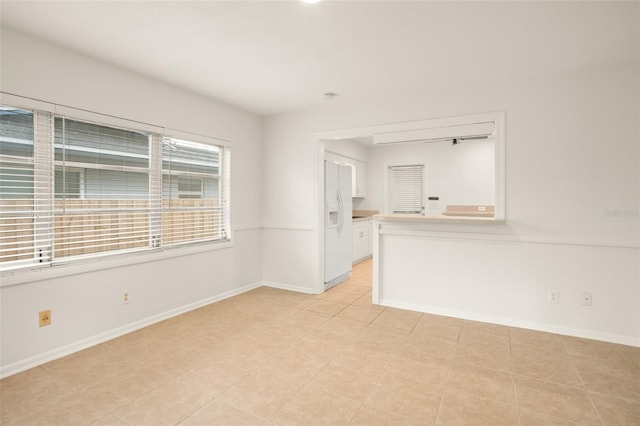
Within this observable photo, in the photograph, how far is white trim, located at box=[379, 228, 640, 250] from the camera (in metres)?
3.07

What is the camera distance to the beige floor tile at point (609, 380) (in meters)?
2.24

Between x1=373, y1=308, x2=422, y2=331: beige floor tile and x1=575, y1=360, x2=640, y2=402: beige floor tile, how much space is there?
140 centimetres

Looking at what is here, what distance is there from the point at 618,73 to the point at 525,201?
1362 millimetres

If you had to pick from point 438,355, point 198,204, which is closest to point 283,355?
point 438,355

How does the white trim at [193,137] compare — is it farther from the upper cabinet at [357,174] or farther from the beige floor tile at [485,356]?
the beige floor tile at [485,356]

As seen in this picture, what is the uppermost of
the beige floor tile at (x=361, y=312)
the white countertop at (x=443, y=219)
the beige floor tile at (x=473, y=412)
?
the white countertop at (x=443, y=219)

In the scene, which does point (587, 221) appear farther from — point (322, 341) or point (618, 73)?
point (322, 341)

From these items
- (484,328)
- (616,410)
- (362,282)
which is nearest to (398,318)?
(484,328)

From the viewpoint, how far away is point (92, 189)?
3008 millimetres

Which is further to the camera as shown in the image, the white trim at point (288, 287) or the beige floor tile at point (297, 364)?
the white trim at point (288, 287)

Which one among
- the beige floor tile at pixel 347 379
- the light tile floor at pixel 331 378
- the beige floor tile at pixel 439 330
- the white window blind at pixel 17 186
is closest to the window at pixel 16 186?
the white window blind at pixel 17 186

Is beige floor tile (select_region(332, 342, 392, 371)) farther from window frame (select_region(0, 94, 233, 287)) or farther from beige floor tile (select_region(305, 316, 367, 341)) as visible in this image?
window frame (select_region(0, 94, 233, 287))

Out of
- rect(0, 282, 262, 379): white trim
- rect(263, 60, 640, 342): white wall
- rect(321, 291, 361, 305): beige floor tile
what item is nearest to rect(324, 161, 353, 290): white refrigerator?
rect(321, 291, 361, 305): beige floor tile

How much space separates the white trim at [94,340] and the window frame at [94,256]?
603 millimetres
